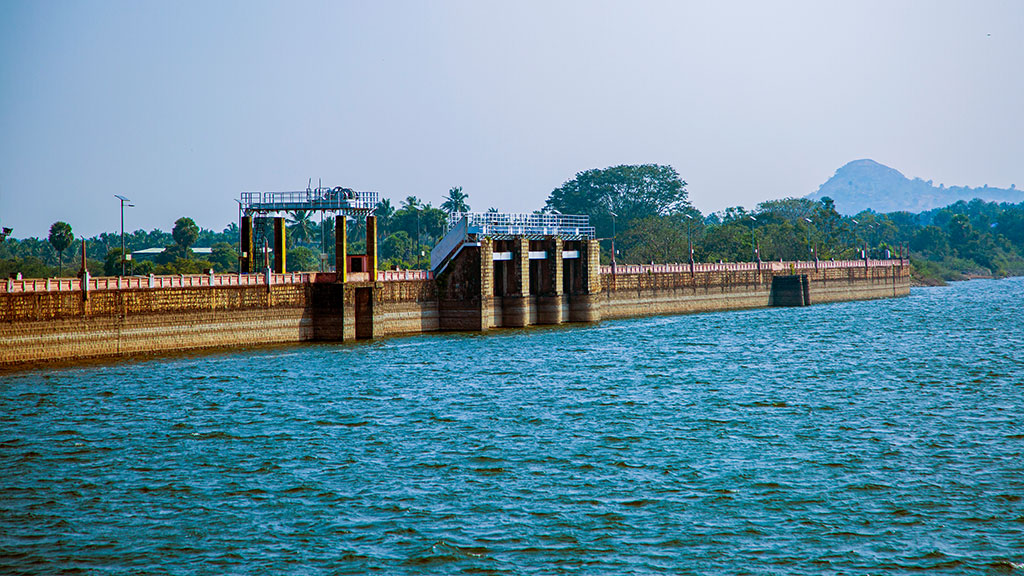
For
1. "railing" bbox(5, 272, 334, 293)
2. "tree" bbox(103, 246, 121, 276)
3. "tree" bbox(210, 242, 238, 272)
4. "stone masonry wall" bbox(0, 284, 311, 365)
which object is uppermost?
"tree" bbox(210, 242, 238, 272)

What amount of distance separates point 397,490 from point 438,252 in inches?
2229

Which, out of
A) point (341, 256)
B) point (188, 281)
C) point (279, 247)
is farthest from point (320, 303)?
point (279, 247)

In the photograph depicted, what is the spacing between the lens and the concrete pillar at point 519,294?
87.0 m

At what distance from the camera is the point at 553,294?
300ft

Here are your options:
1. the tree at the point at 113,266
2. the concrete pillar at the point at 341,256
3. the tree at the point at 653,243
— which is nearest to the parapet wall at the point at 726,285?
the tree at the point at 653,243

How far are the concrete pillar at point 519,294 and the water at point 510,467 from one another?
22.2 metres

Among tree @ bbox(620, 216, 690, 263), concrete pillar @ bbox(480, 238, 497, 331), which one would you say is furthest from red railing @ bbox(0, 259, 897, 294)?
tree @ bbox(620, 216, 690, 263)

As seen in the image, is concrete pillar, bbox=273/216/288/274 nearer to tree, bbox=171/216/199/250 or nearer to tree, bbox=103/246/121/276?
tree, bbox=103/246/121/276

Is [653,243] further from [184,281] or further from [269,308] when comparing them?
[184,281]

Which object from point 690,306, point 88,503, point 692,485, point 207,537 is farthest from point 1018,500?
point 690,306

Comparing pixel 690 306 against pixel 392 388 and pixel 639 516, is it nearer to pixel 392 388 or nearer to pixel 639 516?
pixel 392 388

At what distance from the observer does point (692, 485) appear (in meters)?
32.2

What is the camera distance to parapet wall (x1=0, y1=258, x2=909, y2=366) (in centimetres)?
6109

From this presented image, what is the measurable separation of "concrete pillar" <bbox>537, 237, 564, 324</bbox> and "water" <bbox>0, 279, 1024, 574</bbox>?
1004 inches
